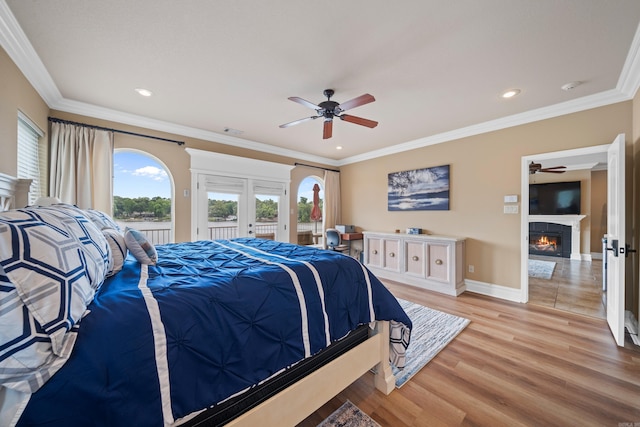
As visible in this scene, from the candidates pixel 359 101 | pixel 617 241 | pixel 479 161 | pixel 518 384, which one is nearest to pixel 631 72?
pixel 617 241

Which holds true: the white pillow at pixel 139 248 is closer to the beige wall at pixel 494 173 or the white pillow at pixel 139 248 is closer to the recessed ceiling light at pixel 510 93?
the recessed ceiling light at pixel 510 93

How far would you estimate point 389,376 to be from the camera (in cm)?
184

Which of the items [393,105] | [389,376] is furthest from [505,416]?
[393,105]

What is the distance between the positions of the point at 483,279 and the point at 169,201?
5088mm

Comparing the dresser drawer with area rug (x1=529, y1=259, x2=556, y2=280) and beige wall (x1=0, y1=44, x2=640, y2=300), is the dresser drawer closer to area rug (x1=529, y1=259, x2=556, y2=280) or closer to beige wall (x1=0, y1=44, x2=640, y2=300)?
beige wall (x1=0, y1=44, x2=640, y2=300)

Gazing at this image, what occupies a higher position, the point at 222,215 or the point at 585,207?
the point at 585,207

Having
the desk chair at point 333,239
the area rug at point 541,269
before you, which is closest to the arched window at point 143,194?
the desk chair at point 333,239

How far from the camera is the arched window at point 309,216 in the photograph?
18.5 ft

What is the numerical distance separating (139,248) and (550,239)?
29.4ft

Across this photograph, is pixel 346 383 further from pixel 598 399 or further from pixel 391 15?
pixel 391 15

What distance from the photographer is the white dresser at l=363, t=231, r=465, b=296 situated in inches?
150

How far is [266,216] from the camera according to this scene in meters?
4.94

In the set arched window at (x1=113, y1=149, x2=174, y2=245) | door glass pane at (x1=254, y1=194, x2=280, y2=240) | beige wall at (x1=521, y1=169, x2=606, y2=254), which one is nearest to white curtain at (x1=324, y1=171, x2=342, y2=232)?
door glass pane at (x1=254, y1=194, x2=280, y2=240)

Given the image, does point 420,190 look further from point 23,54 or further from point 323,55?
point 23,54
